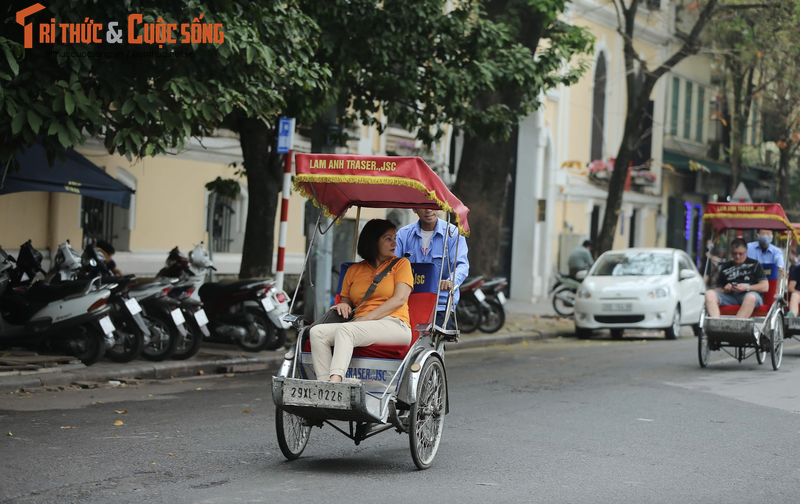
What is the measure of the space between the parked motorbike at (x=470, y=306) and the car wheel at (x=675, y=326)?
344 cm

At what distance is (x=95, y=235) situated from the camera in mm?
Result: 16719

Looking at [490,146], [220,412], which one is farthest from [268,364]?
[490,146]

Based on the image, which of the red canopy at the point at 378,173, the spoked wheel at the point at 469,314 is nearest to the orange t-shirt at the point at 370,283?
the red canopy at the point at 378,173

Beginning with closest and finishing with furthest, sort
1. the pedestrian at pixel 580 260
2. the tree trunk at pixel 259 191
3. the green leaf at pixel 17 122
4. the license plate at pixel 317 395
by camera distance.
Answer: the license plate at pixel 317 395
the green leaf at pixel 17 122
the tree trunk at pixel 259 191
the pedestrian at pixel 580 260

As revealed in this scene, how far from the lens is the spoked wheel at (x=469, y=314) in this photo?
1723 centimetres

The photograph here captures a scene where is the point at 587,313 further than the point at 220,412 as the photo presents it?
Yes

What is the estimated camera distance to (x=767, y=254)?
14.5 metres

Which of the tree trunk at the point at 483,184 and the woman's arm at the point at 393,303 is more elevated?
the tree trunk at the point at 483,184

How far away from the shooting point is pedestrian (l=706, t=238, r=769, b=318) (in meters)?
13.0

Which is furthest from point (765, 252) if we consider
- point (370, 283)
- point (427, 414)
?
point (427, 414)

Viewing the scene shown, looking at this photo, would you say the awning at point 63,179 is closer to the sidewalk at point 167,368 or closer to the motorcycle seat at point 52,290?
the motorcycle seat at point 52,290

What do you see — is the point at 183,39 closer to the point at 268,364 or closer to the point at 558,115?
the point at 268,364

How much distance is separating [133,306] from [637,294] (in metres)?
9.39

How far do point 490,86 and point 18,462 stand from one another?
354 inches
